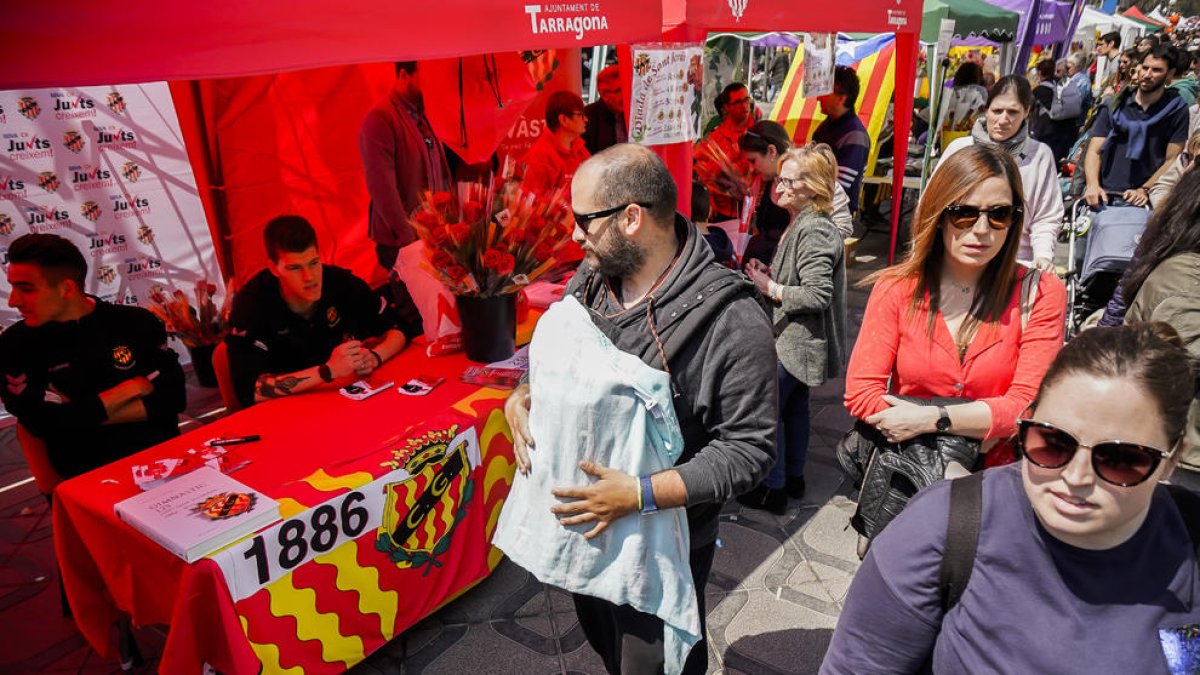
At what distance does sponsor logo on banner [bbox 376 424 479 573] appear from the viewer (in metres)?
2.56

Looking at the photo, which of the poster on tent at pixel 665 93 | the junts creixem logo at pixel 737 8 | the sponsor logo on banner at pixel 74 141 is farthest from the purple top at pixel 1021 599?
the sponsor logo on banner at pixel 74 141

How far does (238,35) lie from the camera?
228cm

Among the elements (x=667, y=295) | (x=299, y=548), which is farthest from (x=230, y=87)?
(x=667, y=295)

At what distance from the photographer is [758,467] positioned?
1.71m

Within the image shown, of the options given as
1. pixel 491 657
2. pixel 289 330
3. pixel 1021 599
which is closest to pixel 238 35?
pixel 289 330

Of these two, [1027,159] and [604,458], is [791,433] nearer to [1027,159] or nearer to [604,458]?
[1027,159]

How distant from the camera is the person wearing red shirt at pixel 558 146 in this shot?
568cm

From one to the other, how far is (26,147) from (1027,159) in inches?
240

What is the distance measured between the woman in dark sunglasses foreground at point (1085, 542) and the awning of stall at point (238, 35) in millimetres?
2307

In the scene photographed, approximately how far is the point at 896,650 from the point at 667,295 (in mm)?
879

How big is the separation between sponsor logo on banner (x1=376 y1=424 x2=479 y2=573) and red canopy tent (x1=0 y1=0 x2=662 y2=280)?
4.54ft

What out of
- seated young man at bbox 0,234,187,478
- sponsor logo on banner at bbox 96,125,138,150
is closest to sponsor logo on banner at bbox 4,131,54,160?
sponsor logo on banner at bbox 96,125,138,150

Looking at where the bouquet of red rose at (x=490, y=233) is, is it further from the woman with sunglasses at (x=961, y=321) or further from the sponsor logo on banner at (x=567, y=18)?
the woman with sunglasses at (x=961, y=321)

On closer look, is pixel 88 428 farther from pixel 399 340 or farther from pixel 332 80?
pixel 332 80
